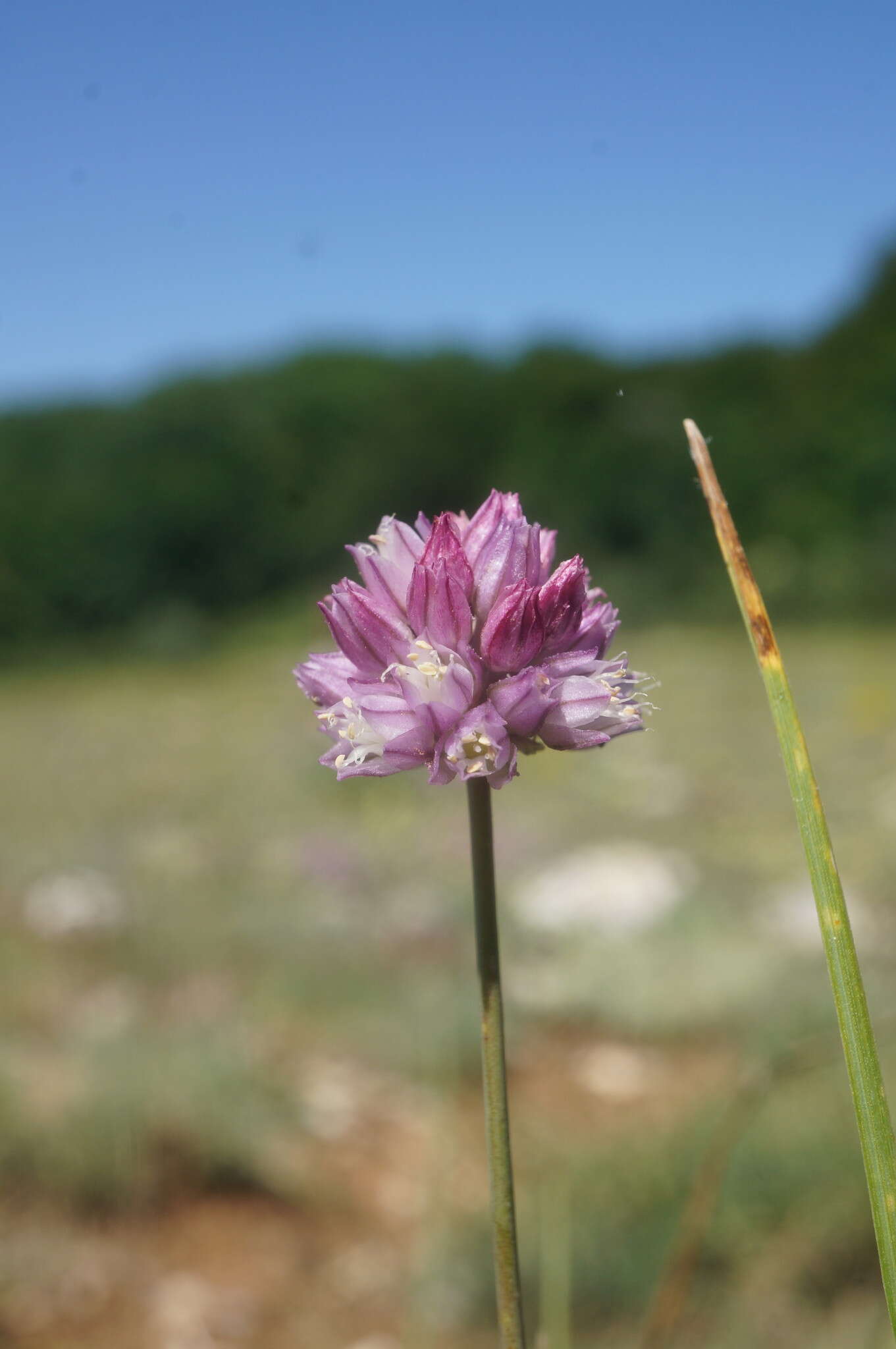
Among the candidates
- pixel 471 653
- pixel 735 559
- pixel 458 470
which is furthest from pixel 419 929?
pixel 458 470

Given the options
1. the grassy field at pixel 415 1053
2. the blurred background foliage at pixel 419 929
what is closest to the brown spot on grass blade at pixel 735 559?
the blurred background foliage at pixel 419 929

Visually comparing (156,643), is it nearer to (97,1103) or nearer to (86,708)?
(86,708)

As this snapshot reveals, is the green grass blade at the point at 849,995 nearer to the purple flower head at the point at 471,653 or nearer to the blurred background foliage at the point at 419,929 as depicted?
the purple flower head at the point at 471,653

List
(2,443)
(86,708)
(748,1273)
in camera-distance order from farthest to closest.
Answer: (2,443) → (86,708) → (748,1273)

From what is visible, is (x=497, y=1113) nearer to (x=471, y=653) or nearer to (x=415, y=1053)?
(x=471, y=653)

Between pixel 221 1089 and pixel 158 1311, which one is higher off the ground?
pixel 221 1089

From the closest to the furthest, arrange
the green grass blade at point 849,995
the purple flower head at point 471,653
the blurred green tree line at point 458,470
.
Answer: the green grass blade at point 849,995
the purple flower head at point 471,653
the blurred green tree line at point 458,470

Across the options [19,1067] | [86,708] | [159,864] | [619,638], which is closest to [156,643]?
[86,708]
